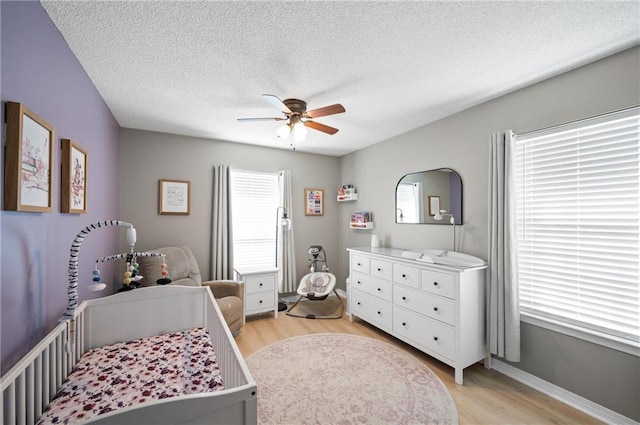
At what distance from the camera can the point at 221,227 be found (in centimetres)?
354

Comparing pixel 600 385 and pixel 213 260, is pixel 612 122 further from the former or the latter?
pixel 213 260

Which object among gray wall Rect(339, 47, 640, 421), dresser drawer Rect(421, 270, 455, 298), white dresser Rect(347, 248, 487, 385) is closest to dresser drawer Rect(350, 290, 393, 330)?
white dresser Rect(347, 248, 487, 385)

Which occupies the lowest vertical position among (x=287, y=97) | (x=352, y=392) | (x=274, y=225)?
(x=352, y=392)

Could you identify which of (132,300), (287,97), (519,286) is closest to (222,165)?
(287,97)

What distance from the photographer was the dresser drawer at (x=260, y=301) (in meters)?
3.35

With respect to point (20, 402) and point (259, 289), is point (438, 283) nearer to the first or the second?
point (259, 289)

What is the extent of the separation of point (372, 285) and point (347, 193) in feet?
5.41

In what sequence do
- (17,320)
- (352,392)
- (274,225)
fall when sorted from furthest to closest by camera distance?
1. (274,225)
2. (352,392)
3. (17,320)

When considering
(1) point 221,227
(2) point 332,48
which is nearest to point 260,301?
(1) point 221,227

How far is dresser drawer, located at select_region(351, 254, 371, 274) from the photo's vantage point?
319 centimetres

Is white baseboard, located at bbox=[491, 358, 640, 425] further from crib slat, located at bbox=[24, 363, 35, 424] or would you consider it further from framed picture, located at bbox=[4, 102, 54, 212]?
framed picture, located at bbox=[4, 102, 54, 212]

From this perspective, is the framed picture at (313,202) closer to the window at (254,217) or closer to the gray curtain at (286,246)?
the gray curtain at (286,246)

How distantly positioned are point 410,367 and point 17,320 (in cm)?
260

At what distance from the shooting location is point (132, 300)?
73.1 inches
